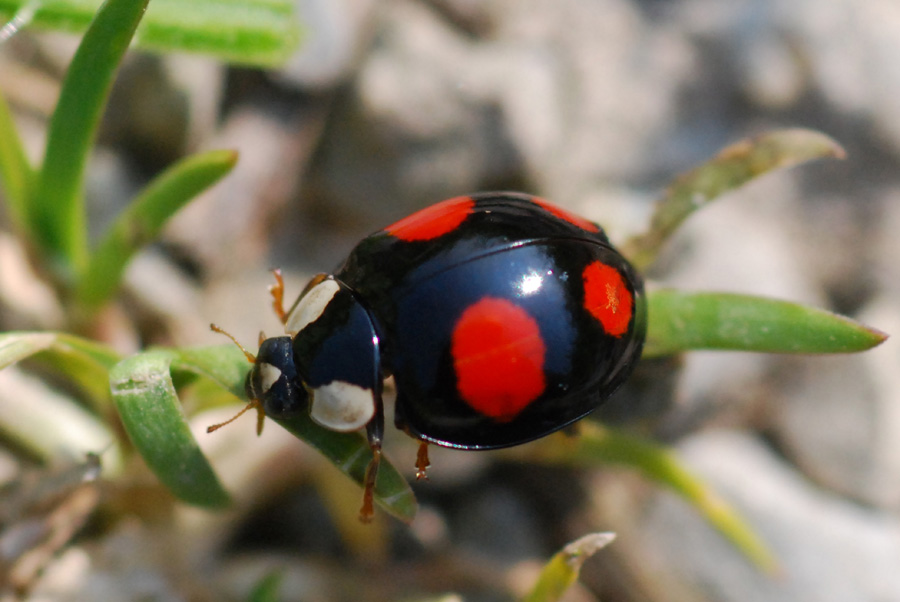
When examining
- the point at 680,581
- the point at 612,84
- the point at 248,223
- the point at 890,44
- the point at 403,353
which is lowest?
the point at 680,581

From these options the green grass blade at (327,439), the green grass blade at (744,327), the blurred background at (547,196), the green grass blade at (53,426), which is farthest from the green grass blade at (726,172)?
the green grass blade at (53,426)

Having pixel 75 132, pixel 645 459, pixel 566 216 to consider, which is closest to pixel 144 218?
pixel 75 132

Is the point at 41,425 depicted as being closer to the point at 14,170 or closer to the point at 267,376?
the point at 14,170

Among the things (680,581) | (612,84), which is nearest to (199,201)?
(612,84)

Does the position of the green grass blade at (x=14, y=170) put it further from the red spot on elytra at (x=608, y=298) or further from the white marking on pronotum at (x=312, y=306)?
the red spot on elytra at (x=608, y=298)

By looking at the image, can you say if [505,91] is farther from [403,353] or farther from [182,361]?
[182,361]

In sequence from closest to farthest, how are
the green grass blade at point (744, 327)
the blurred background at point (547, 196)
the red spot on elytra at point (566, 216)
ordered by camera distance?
the green grass blade at point (744, 327)
the red spot on elytra at point (566, 216)
the blurred background at point (547, 196)
